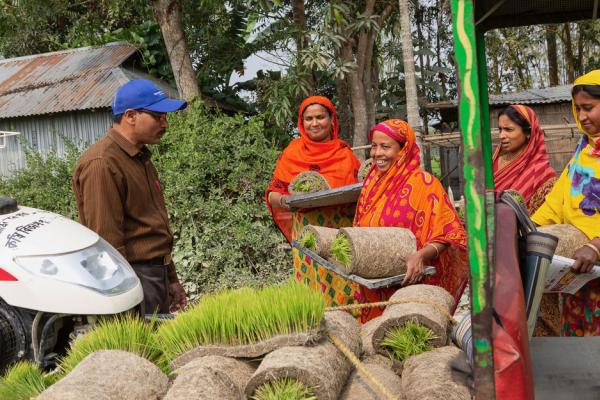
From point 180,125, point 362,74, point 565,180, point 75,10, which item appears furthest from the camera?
point 75,10

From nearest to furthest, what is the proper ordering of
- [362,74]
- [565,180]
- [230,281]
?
[565,180]
[230,281]
[362,74]

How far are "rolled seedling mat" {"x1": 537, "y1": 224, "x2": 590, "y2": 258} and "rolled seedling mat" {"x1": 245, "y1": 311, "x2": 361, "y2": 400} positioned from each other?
3.39 feet

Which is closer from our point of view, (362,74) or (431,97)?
(362,74)

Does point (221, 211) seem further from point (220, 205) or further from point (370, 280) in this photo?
point (370, 280)

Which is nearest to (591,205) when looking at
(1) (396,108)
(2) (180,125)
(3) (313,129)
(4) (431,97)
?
(3) (313,129)

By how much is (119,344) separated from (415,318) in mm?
1064

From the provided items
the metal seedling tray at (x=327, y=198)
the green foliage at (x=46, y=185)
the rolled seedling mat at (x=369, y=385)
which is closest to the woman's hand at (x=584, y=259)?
the rolled seedling mat at (x=369, y=385)

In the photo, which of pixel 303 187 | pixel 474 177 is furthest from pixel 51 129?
pixel 474 177

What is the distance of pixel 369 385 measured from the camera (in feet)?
7.14

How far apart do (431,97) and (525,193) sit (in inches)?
628

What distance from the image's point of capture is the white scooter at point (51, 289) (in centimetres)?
293

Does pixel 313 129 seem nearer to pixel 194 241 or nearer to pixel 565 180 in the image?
pixel 565 180

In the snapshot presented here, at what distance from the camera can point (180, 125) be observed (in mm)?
9688

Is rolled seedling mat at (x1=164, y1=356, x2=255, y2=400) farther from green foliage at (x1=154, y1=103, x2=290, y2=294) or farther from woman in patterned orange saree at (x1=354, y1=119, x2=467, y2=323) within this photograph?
green foliage at (x1=154, y1=103, x2=290, y2=294)
